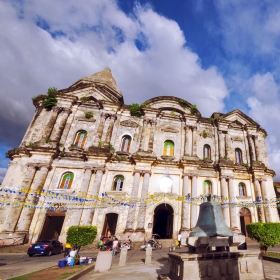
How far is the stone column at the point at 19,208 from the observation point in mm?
14992

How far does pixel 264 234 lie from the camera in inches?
450

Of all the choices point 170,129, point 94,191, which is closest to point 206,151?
point 170,129

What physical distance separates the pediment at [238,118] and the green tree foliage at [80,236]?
2027 cm

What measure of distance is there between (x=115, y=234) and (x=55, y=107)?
14574mm

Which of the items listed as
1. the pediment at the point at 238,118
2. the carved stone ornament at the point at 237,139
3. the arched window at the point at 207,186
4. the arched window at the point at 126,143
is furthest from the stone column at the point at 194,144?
the arched window at the point at 126,143

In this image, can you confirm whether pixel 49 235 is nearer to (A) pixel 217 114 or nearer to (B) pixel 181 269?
(B) pixel 181 269

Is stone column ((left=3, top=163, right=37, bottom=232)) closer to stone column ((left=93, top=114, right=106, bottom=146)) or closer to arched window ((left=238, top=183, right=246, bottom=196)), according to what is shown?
stone column ((left=93, top=114, right=106, bottom=146))

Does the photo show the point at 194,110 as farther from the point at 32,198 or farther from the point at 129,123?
the point at 32,198

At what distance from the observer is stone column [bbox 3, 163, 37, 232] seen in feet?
49.2

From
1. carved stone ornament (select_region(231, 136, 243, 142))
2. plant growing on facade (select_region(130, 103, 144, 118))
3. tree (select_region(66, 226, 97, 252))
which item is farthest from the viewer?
carved stone ornament (select_region(231, 136, 243, 142))

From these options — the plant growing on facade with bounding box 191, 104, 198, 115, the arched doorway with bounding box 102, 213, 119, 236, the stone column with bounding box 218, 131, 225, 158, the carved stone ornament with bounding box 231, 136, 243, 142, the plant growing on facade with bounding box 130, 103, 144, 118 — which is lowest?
the arched doorway with bounding box 102, 213, 119, 236

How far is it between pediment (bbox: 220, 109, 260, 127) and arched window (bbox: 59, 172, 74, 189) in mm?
19124

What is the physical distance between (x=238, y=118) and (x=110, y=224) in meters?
20.2

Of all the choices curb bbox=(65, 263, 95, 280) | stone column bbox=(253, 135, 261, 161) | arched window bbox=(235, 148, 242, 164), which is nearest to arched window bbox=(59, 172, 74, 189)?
curb bbox=(65, 263, 95, 280)
